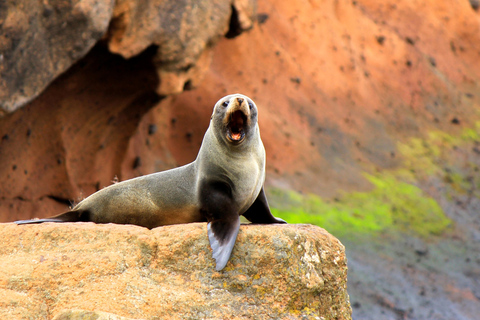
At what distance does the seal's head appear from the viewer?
4.28 metres

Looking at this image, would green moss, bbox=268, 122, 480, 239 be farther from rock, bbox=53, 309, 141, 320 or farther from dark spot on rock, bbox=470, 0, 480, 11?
rock, bbox=53, 309, 141, 320

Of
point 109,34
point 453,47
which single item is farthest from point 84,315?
point 453,47

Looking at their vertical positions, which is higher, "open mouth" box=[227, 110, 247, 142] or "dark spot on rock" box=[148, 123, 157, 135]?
"open mouth" box=[227, 110, 247, 142]

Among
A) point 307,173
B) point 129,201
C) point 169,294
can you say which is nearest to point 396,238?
point 307,173

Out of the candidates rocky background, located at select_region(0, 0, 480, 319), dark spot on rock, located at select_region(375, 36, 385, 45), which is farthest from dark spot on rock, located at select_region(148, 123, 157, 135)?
dark spot on rock, located at select_region(375, 36, 385, 45)

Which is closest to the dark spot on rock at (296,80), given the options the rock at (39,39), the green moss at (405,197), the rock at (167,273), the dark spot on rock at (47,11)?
the green moss at (405,197)

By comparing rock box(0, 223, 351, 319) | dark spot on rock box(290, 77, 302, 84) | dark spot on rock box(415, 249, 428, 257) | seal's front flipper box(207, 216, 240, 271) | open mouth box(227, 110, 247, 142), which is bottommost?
dark spot on rock box(415, 249, 428, 257)

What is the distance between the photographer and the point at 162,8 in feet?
30.6

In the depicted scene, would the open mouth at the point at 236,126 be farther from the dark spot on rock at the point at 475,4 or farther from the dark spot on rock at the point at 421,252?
the dark spot on rock at the point at 475,4

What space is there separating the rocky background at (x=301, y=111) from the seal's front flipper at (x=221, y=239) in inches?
202

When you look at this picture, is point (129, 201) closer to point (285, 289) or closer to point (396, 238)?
point (285, 289)

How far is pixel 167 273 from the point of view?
3.46 m

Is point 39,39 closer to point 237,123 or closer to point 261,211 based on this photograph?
point 237,123

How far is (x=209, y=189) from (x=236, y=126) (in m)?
0.54
